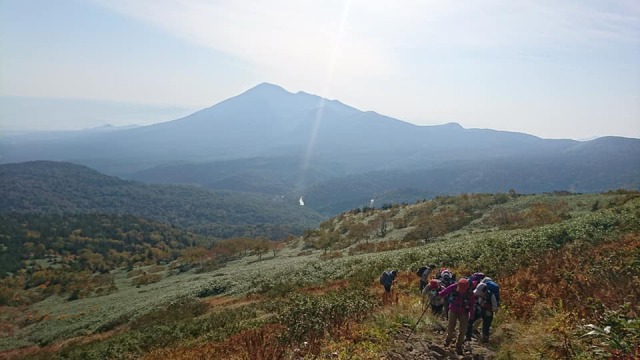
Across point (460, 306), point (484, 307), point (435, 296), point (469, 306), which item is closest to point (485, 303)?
point (484, 307)

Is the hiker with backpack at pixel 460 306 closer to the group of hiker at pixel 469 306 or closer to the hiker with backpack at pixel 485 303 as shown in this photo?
the group of hiker at pixel 469 306

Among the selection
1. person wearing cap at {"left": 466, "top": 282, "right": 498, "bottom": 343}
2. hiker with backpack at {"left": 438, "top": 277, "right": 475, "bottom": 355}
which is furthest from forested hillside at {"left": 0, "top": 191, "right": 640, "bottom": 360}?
hiker with backpack at {"left": 438, "top": 277, "right": 475, "bottom": 355}

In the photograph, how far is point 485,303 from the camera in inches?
388

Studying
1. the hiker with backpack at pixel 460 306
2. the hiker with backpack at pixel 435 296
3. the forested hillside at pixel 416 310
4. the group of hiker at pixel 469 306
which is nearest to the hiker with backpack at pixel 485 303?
the group of hiker at pixel 469 306

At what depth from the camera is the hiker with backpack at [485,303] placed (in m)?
9.77

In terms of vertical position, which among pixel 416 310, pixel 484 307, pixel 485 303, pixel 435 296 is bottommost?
pixel 416 310

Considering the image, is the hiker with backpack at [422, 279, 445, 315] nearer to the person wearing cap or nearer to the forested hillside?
the forested hillside

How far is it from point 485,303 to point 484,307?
0.12 meters

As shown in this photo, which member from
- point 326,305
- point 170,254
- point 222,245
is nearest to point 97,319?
point 326,305

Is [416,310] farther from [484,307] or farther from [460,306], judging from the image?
[484,307]

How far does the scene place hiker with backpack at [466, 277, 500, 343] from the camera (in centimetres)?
977

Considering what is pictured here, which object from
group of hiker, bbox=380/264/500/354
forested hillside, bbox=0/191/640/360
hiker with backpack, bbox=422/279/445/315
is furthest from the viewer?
hiker with backpack, bbox=422/279/445/315

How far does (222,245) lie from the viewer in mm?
79375

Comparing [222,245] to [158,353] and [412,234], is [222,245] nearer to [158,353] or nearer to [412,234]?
[412,234]
